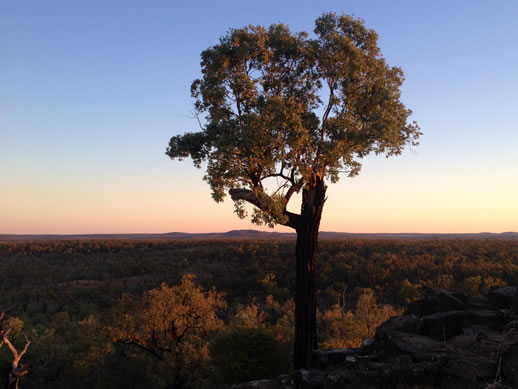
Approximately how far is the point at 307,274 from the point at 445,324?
5028 millimetres

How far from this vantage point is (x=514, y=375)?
7953mm

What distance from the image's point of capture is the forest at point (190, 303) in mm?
16062

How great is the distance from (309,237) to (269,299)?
765 inches

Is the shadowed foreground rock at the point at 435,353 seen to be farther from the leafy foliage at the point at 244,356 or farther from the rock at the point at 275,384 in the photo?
the leafy foliage at the point at 244,356

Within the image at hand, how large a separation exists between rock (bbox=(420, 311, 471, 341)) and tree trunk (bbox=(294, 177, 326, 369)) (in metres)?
3.96

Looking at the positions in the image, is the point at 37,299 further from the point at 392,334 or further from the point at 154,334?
the point at 392,334

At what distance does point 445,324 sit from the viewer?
1166cm

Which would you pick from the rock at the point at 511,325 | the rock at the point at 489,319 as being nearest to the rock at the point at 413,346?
the rock at the point at 489,319

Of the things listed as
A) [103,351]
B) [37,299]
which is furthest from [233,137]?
[37,299]

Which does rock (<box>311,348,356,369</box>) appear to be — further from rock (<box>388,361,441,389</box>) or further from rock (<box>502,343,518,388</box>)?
rock (<box>502,343,518,388</box>)

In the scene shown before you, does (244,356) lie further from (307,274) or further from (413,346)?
(413,346)

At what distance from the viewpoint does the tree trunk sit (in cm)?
1448

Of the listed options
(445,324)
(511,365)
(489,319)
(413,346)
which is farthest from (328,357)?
(511,365)

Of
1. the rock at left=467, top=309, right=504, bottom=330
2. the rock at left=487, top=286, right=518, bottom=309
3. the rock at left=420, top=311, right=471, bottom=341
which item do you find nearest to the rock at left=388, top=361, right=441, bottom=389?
the rock at left=420, top=311, right=471, bottom=341
